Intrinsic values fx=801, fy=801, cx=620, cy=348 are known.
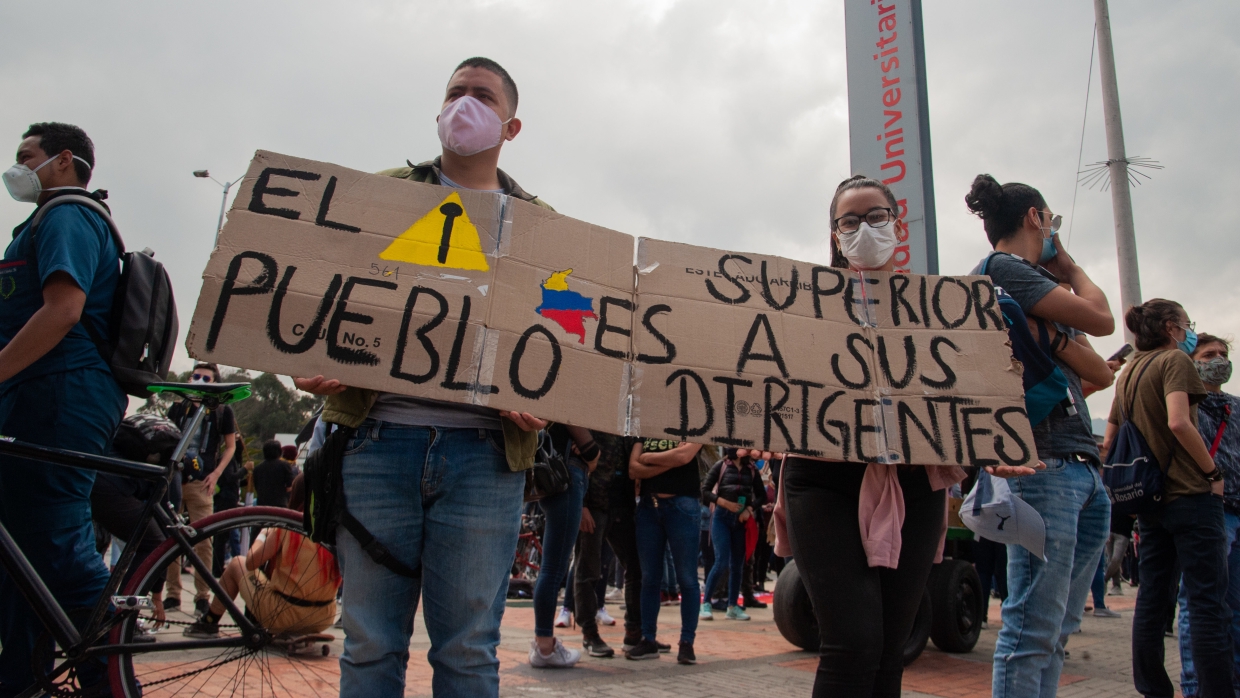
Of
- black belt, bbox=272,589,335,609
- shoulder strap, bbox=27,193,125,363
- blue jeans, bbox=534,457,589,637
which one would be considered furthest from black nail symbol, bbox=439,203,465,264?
blue jeans, bbox=534,457,589,637

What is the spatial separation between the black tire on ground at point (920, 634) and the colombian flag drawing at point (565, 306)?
3.60m

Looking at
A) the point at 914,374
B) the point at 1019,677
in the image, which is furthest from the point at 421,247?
the point at 1019,677

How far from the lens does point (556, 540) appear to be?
4.66 meters

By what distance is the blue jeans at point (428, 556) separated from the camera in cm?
193

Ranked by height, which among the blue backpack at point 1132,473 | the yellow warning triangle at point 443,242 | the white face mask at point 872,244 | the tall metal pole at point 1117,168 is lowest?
the blue backpack at point 1132,473

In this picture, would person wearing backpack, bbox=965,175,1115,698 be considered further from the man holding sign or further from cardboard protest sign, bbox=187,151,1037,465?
the man holding sign

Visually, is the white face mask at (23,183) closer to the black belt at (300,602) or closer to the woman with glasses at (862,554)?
the black belt at (300,602)

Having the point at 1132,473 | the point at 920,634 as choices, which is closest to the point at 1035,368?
the point at 1132,473

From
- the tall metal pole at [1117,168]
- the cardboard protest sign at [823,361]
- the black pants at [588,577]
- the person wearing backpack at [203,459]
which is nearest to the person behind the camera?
the cardboard protest sign at [823,361]

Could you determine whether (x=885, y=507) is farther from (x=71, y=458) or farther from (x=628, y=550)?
(x=628, y=550)

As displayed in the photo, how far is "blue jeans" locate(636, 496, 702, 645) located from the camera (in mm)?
5230

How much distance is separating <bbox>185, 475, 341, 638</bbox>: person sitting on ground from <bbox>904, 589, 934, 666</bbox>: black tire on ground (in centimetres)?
352

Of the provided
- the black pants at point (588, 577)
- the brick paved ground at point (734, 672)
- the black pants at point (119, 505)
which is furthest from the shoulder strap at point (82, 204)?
the black pants at point (588, 577)

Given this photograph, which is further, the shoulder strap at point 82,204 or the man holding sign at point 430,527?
the shoulder strap at point 82,204
